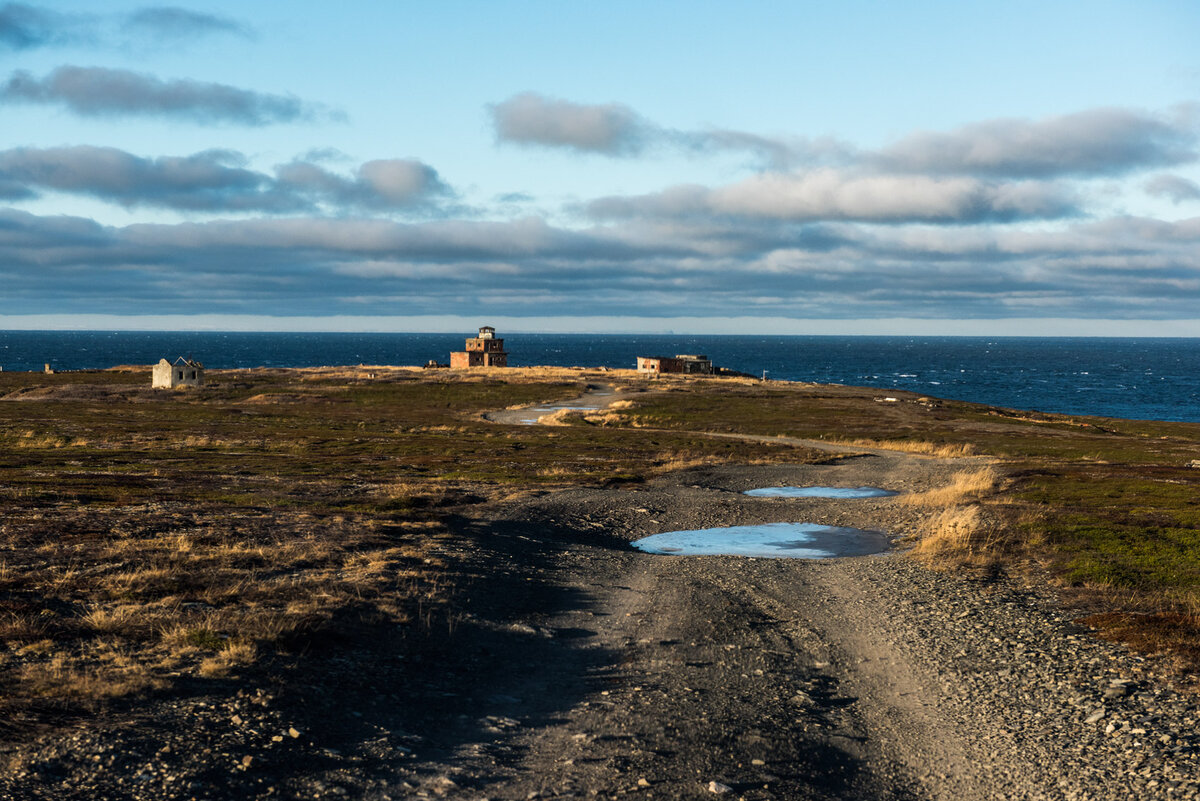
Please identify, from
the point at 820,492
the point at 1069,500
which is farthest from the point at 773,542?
the point at 1069,500

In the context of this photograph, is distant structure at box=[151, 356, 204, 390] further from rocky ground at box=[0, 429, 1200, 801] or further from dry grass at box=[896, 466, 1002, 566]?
rocky ground at box=[0, 429, 1200, 801]

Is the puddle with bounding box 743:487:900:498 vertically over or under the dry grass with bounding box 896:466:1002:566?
under

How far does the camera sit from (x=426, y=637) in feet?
55.7

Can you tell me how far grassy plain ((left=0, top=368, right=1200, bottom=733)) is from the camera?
1512cm

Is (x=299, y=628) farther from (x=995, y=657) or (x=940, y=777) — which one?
(x=995, y=657)

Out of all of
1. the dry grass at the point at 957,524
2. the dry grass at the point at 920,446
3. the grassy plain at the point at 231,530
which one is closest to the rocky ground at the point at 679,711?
the grassy plain at the point at 231,530

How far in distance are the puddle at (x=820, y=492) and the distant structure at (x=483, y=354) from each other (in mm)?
120646

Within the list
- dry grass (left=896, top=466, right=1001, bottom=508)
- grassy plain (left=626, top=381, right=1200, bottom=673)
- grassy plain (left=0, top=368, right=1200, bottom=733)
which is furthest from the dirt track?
dry grass (left=896, top=466, right=1001, bottom=508)

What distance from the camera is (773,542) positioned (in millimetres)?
30312

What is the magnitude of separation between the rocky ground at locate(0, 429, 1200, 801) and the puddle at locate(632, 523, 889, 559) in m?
5.40

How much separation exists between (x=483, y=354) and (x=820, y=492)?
12391cm

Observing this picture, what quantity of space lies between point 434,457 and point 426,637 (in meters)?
37.5

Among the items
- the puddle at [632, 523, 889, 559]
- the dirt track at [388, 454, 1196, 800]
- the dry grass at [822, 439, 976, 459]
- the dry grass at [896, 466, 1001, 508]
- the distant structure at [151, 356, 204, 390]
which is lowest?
the dry grass at [822, 439, 976, 459]

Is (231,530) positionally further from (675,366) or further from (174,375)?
(675,366)
